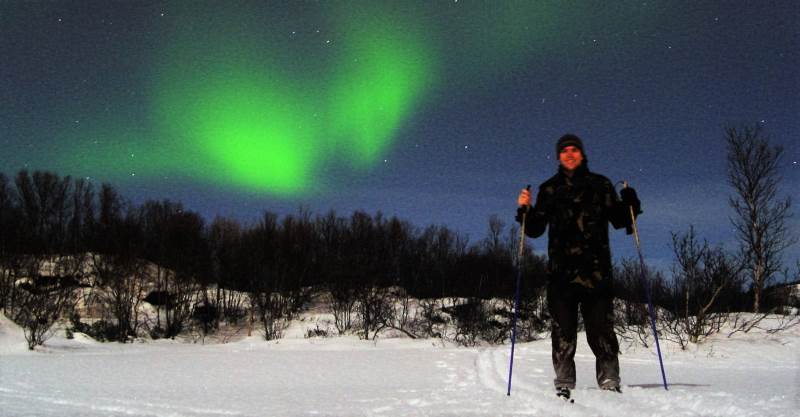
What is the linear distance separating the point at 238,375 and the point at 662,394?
5115 millimetres

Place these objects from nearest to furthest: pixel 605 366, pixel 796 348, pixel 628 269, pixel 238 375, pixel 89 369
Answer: pixel 605 366
pixel 238 375
pixel 89 369
pixel 796 348
pixel 628 269

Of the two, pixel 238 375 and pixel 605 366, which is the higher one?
pixel 605 366

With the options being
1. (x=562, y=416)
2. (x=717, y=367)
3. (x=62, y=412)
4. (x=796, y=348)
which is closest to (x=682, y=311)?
(x=796, y=348)

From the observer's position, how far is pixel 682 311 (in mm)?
10992

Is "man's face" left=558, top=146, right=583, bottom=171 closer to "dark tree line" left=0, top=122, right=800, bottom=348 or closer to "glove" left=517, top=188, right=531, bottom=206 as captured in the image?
"glove" left=517, top=188, right=531, bottom=206

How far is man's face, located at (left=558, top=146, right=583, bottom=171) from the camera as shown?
13.8 feet

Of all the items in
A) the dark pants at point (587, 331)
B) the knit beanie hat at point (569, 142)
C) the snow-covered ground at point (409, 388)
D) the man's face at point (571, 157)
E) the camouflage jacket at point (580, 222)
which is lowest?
the snow-covered ground at point (409, 388)

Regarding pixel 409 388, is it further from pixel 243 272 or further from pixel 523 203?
pixel 243 272

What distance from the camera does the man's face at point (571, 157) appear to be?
4207 millimetres

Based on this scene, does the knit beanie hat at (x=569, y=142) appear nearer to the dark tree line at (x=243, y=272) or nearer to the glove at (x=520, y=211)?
the glove at (x=520, y=211)

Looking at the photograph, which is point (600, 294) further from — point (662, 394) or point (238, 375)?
point (238, 375)

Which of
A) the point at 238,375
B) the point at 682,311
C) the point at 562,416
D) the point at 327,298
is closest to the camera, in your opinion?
the point at 562,416

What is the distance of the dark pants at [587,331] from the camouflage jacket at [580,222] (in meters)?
0.10

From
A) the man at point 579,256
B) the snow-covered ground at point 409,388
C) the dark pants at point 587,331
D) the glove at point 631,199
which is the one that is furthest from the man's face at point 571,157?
the snow-covered ground at point 409,388
